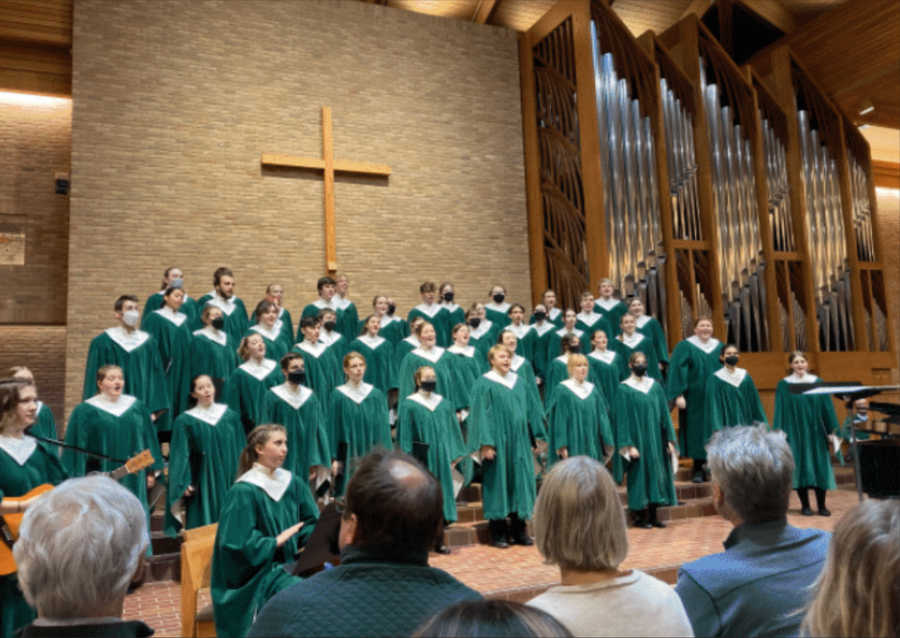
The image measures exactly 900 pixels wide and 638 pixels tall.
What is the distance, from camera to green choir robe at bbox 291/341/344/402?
6734mm

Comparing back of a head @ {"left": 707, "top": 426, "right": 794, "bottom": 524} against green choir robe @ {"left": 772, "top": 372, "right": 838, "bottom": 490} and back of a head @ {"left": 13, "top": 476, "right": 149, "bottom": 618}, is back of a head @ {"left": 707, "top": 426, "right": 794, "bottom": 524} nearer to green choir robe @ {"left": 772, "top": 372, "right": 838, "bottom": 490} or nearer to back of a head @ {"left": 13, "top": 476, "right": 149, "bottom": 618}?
back of a head @ {"left": 13, "top": 476, "right": 149, "bottom": 618}

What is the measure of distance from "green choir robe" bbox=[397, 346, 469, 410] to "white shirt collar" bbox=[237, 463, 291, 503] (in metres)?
2.92

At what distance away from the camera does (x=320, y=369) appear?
677cm

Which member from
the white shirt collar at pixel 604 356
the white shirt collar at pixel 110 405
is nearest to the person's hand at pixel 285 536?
the white shirt collar at pixel 110 405

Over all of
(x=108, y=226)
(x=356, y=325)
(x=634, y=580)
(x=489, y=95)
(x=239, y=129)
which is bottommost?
(x=634, y=580)

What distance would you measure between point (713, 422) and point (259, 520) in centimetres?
487

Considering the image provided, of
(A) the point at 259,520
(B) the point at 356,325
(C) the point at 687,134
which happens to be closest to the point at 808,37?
(C) the point at 687,134

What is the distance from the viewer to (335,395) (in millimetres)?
6109

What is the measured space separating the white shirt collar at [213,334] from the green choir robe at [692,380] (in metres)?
4.10

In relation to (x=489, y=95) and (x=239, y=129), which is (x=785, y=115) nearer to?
(x=489, y=95)

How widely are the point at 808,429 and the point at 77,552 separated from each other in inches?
275

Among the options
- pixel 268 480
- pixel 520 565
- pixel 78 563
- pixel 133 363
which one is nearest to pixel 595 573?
pixel 78 563

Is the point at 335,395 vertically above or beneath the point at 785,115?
beneath

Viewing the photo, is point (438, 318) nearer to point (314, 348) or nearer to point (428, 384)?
point (314, 348)
